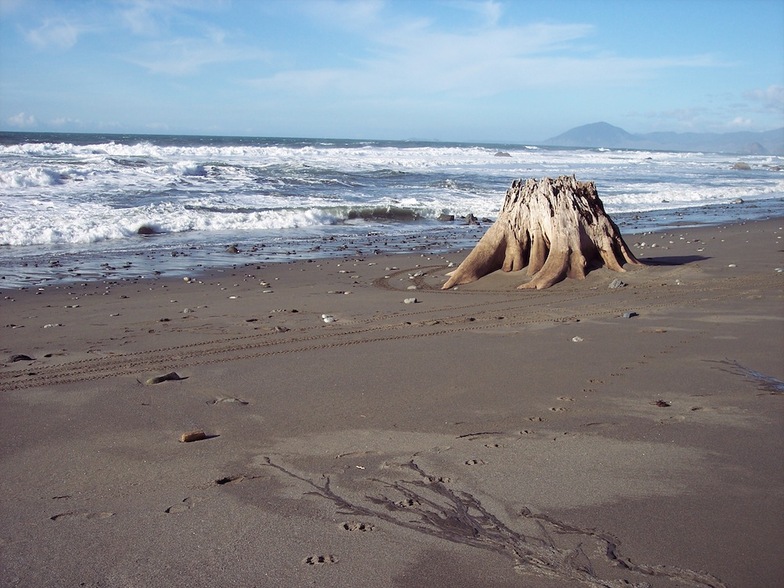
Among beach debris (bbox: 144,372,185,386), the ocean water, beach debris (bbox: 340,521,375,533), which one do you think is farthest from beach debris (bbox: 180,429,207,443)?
the ocean water

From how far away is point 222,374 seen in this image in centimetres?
559

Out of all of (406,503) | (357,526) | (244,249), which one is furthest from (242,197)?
(357,526)

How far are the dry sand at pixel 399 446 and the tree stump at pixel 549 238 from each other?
Result: 60.5 inches

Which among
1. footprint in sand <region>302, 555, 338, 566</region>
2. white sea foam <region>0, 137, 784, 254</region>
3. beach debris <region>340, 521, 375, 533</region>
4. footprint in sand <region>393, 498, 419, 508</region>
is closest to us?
footprint in sand <region>302, 555, 338, 566</region>

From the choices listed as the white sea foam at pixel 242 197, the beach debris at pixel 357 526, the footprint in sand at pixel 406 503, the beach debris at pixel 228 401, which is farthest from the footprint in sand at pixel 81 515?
the white sea foam at pixel 242 197

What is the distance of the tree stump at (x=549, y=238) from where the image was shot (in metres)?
9.60

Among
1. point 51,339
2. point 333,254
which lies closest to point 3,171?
point 333,254

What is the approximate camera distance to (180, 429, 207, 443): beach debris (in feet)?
13.6

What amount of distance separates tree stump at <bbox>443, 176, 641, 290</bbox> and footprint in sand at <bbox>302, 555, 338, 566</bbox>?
271 inches

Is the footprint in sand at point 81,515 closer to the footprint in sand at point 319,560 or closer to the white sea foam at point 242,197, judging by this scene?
the footprint in sand at point 319,560

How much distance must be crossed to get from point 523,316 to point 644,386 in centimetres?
251

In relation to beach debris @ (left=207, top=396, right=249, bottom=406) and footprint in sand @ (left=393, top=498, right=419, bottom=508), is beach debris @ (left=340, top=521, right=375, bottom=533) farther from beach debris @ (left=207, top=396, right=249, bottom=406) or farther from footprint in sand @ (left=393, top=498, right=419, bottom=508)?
beach debris @ (left=207, top=396, right=249, bottom=406)

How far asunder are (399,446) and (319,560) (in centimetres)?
129

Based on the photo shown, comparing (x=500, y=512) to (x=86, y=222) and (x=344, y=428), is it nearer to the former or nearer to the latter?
(x=344, y=428)
